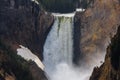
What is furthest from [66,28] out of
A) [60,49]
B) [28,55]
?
[28,55]

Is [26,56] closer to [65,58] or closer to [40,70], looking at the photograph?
[40,70]

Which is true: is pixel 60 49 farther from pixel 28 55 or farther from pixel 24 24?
pixel 28 55

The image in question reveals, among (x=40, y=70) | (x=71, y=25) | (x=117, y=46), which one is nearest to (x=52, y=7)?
(x=71, y=25)

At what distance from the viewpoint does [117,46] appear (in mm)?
44656

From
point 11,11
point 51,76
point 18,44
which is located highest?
point 11,11

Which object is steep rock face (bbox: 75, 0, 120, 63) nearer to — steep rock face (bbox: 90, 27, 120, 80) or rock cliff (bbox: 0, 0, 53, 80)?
rock cliff (bbox: 0, 0, 53, 80)

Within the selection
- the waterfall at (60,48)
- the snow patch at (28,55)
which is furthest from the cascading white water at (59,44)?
the snow patch at (28,55)

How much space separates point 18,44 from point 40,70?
7.96 m

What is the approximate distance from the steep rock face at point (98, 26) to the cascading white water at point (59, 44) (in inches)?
102

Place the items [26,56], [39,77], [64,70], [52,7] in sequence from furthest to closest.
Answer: [52,7] → [64,70] → [26,56] → [39,77]

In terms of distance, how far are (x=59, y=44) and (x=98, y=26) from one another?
Answer: 833cm

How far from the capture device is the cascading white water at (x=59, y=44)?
8944 cm

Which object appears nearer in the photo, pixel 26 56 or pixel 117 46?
pixel 117 46

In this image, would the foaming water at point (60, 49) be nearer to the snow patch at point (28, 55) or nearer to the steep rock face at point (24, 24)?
the steep rock face at point (24, 24)
